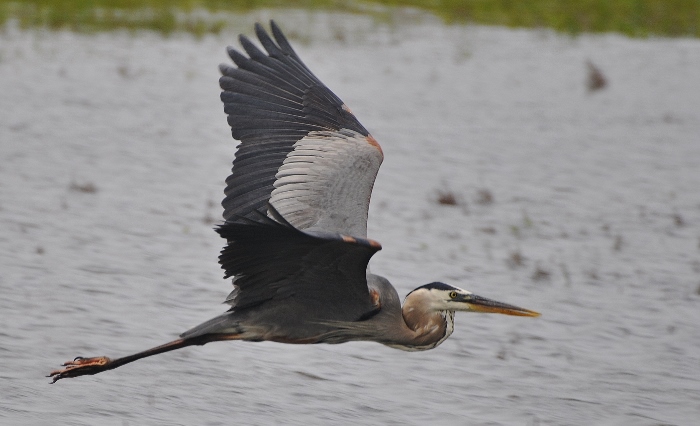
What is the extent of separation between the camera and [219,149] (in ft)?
41.0

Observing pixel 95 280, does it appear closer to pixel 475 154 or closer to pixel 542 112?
pixel 475 154

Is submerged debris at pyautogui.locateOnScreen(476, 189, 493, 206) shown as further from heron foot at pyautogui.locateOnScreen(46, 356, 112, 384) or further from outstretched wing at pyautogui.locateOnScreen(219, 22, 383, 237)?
heron foot at pyautogui.locateOnScreen(46, 356, 112, 384)

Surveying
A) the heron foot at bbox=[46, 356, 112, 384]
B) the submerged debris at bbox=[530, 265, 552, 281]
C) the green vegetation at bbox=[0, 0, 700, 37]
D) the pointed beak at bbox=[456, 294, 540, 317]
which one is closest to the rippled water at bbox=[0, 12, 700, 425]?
the submerged debris at bbox=[530, 265, 552, 281]

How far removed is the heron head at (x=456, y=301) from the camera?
5.23 metres

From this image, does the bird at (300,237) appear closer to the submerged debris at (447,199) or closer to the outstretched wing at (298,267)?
the outstretched wing at (298,267)

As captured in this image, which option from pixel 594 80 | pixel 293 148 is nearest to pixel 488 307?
pixel 293 148

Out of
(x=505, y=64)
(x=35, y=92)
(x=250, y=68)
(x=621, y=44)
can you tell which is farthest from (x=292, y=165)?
(x=621, y=44)

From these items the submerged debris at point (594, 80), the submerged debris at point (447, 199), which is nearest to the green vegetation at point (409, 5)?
the submerged debris at point (594, 80)

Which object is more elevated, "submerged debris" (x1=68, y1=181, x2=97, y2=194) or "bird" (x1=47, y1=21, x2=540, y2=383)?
"bird" (x1=47, y1=21, x2=540, y2=383)

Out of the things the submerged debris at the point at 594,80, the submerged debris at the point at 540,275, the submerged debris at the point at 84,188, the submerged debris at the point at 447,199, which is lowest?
the submerged debris at the point at 84,188

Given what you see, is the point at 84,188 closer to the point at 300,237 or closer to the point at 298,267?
the point at 298,267

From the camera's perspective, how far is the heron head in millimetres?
5230

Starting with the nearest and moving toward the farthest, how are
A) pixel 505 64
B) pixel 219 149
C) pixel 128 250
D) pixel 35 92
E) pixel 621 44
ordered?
pixel 128 250, pixel 219 149, pixel 35 92, pixel 505 64, pixel 621 44

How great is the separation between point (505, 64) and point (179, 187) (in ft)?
31.0
